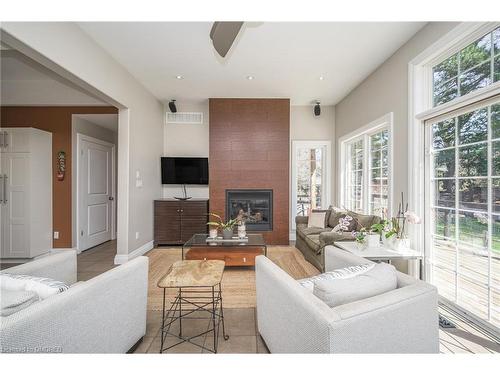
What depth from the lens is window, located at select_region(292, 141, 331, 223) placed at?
5281 mm

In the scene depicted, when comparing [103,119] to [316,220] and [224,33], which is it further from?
[316,220]

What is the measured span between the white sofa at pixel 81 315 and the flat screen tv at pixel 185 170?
3.13 meters

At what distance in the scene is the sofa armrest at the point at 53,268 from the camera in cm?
157

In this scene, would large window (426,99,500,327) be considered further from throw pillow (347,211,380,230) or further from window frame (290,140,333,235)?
window frame (290,140,333,235)

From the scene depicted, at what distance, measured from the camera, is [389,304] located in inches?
43.1

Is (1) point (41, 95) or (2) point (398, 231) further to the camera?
(1) point (41, 95)

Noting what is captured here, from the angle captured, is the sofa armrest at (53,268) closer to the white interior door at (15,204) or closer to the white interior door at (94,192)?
the white interior door at (15,204)

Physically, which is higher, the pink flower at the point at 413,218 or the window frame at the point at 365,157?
the window frame at the point at 365,157

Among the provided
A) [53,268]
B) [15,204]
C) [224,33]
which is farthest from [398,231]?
[15,204]

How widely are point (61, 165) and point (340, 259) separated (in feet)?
14.8

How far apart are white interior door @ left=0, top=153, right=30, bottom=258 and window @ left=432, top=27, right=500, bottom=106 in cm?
537

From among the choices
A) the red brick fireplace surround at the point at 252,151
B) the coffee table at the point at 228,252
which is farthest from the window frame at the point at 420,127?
the red brick fireplace surround at the point at 252,151

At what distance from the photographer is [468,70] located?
2.15 metres
